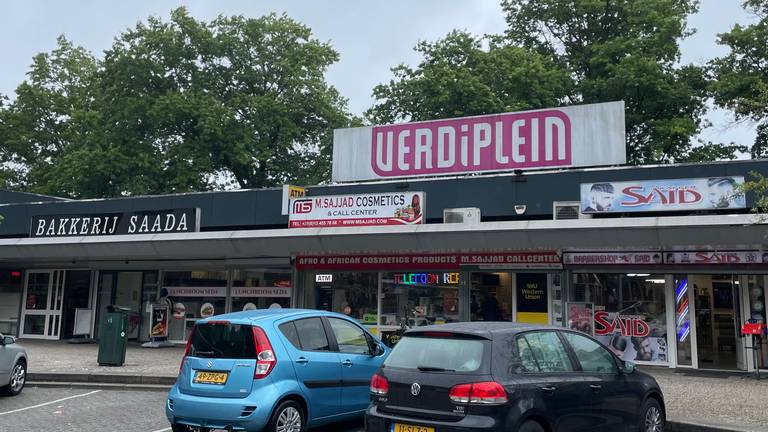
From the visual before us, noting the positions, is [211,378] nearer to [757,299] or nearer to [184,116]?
[757,299]

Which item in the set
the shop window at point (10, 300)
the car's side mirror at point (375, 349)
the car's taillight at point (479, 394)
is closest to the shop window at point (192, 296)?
the shop window at point (10, 300)

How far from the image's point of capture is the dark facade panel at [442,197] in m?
14.5

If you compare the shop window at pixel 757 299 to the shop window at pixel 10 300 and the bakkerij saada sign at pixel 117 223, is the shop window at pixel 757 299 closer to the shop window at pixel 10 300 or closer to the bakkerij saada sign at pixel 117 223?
the bakkerij saada sign at pixel 117 223

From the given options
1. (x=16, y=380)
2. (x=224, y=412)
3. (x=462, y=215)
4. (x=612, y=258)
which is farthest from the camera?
(x=462, y=215)

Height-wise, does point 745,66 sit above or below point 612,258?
above

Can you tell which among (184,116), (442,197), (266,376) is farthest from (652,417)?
(184,116)

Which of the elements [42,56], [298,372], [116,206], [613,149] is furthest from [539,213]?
[42,56]

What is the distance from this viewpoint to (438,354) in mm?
6434

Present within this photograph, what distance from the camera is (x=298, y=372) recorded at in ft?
25.3

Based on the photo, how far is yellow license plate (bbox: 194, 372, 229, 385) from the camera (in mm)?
7483

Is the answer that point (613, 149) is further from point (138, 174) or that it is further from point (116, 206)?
point (138, 174)

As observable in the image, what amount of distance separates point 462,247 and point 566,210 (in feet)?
8.12

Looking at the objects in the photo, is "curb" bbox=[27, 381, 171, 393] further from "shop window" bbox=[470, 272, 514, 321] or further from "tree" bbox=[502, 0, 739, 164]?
"tree" bbox=[502, 0, 739, 164]

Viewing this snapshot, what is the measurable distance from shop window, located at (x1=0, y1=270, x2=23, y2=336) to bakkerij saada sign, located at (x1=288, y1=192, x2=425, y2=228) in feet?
40.1
